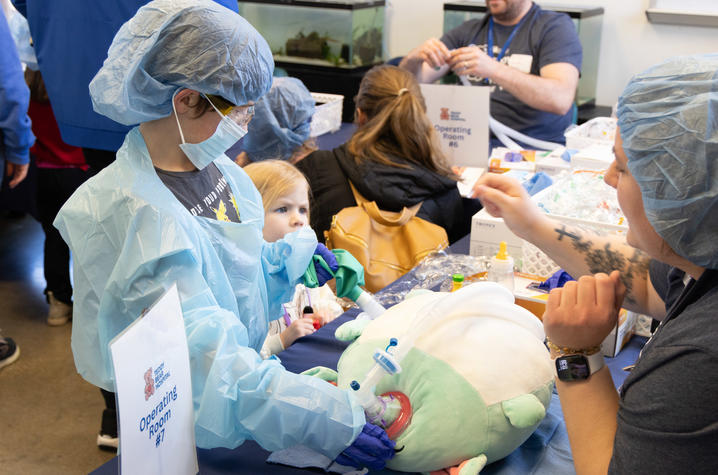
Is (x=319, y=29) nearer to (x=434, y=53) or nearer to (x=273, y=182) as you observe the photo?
(x=434, y=53)

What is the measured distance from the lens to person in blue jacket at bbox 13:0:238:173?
211 cm

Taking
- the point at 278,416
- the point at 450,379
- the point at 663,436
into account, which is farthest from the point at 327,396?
the point at 663,436

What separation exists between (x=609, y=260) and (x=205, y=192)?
0.80 m

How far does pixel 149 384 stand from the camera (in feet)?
3.08

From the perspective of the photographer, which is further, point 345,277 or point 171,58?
point 345,277

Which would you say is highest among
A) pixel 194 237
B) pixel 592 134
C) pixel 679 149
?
pixel 679 149

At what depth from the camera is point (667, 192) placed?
91 centimetres

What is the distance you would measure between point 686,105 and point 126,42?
903 mm

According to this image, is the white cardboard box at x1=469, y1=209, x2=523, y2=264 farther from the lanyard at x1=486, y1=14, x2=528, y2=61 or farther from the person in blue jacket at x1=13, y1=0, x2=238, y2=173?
the lanyard at x1=486, y1=14, x2=528, y2=61

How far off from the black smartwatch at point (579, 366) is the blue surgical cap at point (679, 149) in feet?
0.74

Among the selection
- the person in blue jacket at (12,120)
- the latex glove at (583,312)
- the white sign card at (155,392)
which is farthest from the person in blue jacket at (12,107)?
the latex glove at (583,312)

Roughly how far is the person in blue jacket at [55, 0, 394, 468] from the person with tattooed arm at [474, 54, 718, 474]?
33 cm

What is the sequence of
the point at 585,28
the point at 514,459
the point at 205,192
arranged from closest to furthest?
the point at 514,459
the point at 205,192
the point at 585,28

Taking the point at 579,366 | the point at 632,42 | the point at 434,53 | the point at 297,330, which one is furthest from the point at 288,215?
the point at 632,42
